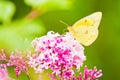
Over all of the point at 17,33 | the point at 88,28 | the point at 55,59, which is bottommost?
the point at 55,59

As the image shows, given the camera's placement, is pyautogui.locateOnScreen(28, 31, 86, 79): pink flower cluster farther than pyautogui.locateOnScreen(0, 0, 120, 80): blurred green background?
No

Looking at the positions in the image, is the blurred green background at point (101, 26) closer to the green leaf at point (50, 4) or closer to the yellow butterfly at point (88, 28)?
the green leaf at point (50, 4)

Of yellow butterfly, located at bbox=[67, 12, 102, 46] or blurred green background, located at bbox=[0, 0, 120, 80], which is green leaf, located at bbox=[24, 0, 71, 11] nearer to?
blurred green background, located at bbox=[0, 0, 120, 80]

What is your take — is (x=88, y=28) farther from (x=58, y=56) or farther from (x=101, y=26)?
(x=101, y=26)

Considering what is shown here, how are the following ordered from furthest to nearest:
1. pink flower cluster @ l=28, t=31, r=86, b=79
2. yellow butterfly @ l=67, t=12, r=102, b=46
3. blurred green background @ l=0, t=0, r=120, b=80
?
blurred green background @ l=0, t=0, r=120, b=80 → yellow butterfly @ l=67, t=12, r=102, b=46 → pink flower cluster @ l=28, t=31, r=86, b=79


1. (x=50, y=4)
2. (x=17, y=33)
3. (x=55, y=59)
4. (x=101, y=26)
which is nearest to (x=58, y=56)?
(x=55, y=59)

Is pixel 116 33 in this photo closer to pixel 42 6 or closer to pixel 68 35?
pixel 42 6

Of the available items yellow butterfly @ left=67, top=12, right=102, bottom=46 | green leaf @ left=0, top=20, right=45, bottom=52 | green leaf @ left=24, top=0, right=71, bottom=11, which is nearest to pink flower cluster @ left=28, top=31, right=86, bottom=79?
yellow butterfly @ left=67, top=12, right=102, bottom=46

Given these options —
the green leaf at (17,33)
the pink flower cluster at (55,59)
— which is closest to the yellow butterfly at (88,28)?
the pink flower cluster at (55,59)
